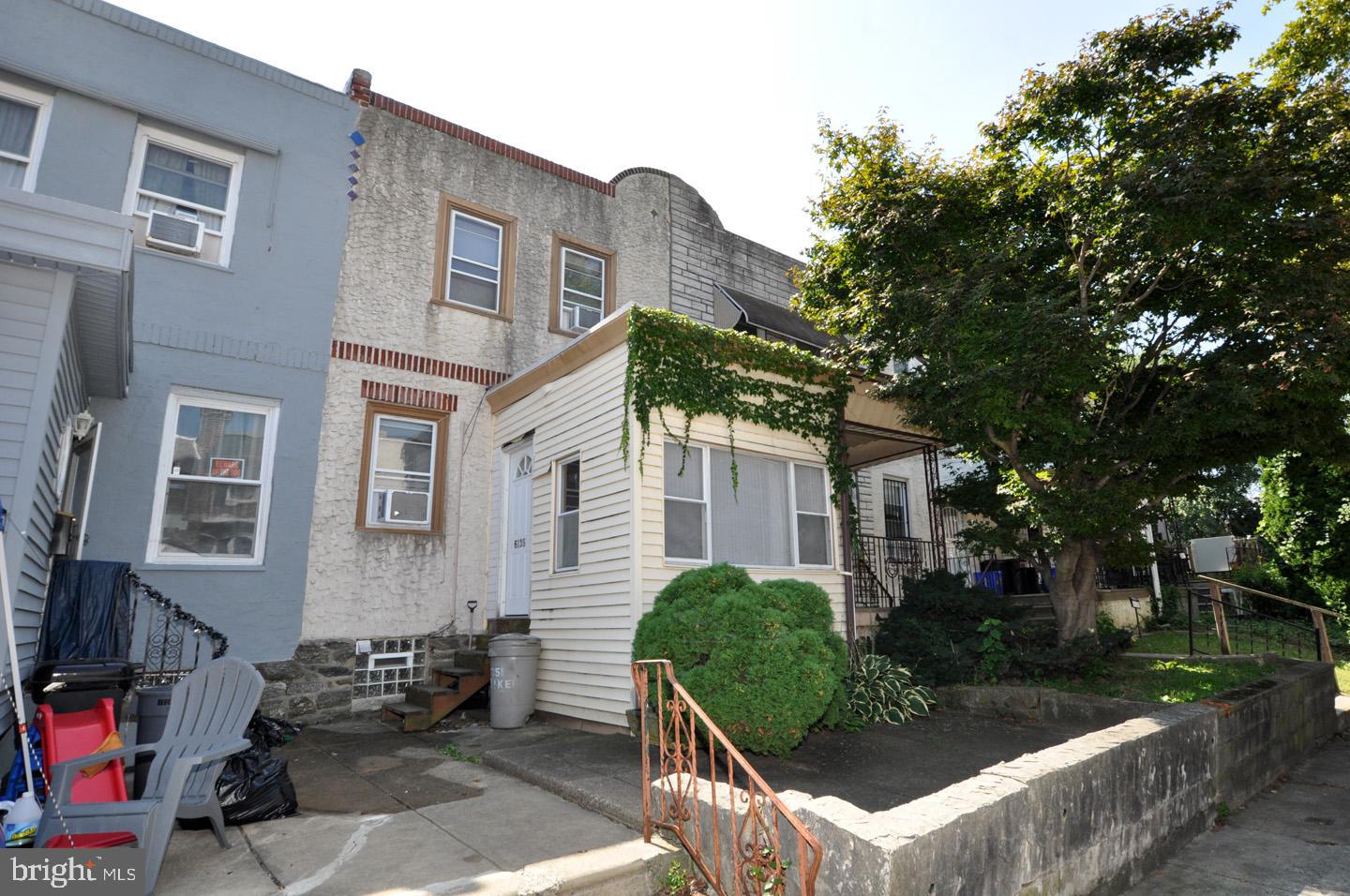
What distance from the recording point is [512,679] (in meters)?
8.16

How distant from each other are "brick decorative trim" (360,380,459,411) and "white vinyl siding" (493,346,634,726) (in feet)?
4.27

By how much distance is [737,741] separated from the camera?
18.5 ft

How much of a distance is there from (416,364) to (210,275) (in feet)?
8.22

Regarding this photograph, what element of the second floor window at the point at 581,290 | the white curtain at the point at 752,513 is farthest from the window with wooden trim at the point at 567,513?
the second floor window at the point at 581,290

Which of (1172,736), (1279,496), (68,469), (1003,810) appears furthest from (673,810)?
(1279,496)

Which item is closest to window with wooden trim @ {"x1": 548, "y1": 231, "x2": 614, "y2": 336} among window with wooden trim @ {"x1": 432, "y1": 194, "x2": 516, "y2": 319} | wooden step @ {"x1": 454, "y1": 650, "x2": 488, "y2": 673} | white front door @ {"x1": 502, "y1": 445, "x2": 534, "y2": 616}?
window with wooden trim @ {"x1": 432, "y1": 194, "x2": 516, "y2": 319}

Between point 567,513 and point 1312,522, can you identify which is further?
point 1312,522

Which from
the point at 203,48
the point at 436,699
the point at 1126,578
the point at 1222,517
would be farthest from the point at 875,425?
the point at 1222,517

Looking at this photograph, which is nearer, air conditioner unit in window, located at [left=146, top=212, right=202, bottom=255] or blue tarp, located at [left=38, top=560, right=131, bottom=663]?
blue tarp, located at [left=38, top=560, right=131, bottom=663]

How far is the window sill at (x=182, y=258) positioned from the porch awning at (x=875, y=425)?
26.1 feet

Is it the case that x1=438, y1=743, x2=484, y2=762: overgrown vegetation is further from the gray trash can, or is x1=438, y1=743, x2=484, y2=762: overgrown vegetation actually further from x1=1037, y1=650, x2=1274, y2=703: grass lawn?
x1=1037, y1=650, x2=1274, y2=703: grass lawn

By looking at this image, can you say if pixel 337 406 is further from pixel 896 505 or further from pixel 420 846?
pixel 896 505

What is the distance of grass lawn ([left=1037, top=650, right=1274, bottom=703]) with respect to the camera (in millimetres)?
8031

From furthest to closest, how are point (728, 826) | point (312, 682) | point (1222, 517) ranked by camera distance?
point (1222, 517) < point (312, 682) < point (728, 826)
